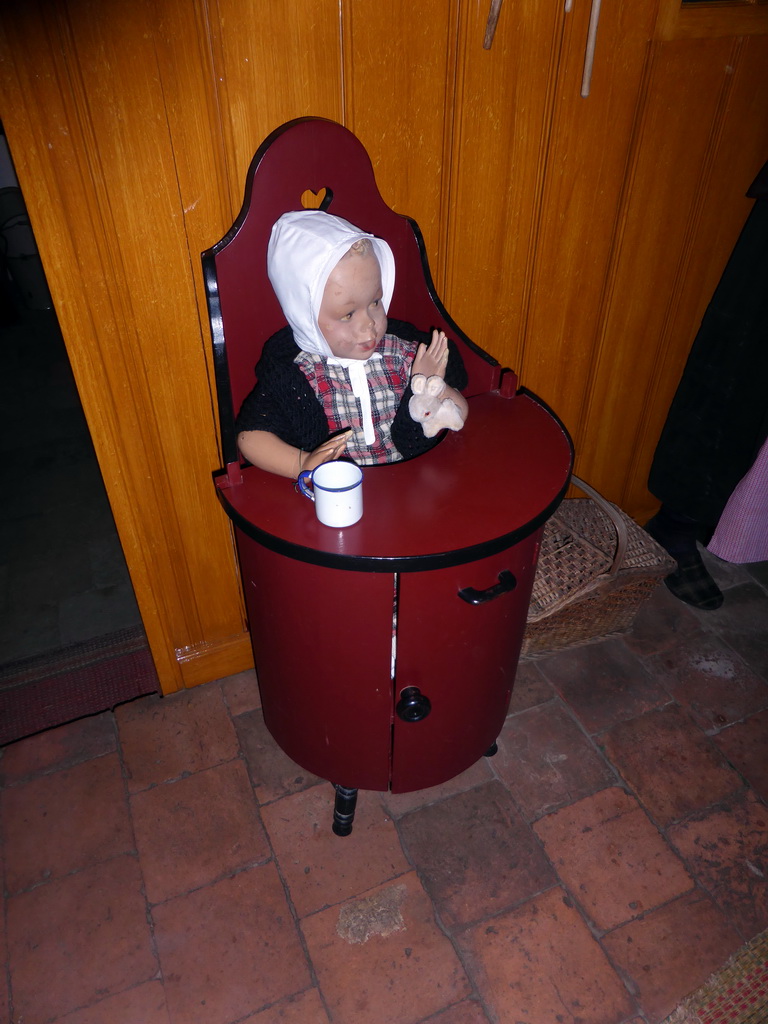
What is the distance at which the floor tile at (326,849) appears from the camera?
1690mm

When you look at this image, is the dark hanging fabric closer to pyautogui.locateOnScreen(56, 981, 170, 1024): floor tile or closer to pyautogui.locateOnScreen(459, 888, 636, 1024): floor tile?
pyautogui.locateOnScreen(459, 888, 636, 1024): floor tile

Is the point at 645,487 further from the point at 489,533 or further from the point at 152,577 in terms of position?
the point at 152,577

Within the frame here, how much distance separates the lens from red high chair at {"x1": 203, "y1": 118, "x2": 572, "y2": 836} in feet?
4.11

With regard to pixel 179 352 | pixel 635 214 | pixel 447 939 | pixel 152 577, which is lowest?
pixel 447 939

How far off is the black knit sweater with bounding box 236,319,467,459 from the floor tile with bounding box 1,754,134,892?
116 cm

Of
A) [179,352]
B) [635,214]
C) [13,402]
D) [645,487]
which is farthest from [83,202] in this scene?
[13,402]

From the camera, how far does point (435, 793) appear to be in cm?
189

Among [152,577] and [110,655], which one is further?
[110,655]

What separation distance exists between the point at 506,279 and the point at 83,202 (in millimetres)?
1040

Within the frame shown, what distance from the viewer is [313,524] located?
1.26 metres

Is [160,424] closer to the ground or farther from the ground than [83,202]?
closer to the ground

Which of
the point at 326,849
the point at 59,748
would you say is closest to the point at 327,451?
the point at 326,849

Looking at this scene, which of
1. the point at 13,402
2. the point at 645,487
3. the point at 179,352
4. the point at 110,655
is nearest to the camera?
the point at 179,352

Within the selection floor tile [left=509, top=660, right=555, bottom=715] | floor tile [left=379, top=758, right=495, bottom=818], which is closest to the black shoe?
floor tile [left=509, top=660, right=555, bottom=715]
